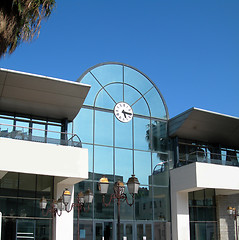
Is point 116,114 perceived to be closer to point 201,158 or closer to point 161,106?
point 161,106

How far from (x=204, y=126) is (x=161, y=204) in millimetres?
5931

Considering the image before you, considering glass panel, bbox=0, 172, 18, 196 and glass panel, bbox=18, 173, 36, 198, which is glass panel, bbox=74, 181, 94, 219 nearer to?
glass panel, bbox=18, 173, 36, 198

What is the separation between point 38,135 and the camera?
76.0ft

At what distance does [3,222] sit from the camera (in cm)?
2186

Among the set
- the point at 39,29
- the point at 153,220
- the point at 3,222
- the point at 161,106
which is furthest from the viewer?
the point at 161,106

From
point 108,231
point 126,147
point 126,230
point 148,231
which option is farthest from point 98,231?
point 126,147

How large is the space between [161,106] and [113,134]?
4376mm

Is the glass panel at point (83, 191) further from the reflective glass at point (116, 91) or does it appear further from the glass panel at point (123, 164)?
the reflective glass at point (116, 91)

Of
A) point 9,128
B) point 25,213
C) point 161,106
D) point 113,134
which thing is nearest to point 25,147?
point 9,128

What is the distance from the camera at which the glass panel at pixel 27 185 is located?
22781mm

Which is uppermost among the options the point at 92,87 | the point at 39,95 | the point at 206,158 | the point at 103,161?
the point at 92,87

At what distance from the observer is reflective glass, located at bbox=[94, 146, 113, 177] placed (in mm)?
25125

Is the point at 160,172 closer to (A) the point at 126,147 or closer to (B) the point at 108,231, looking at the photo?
(A) the point at 126,147

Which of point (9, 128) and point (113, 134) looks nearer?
point (9, 128)
